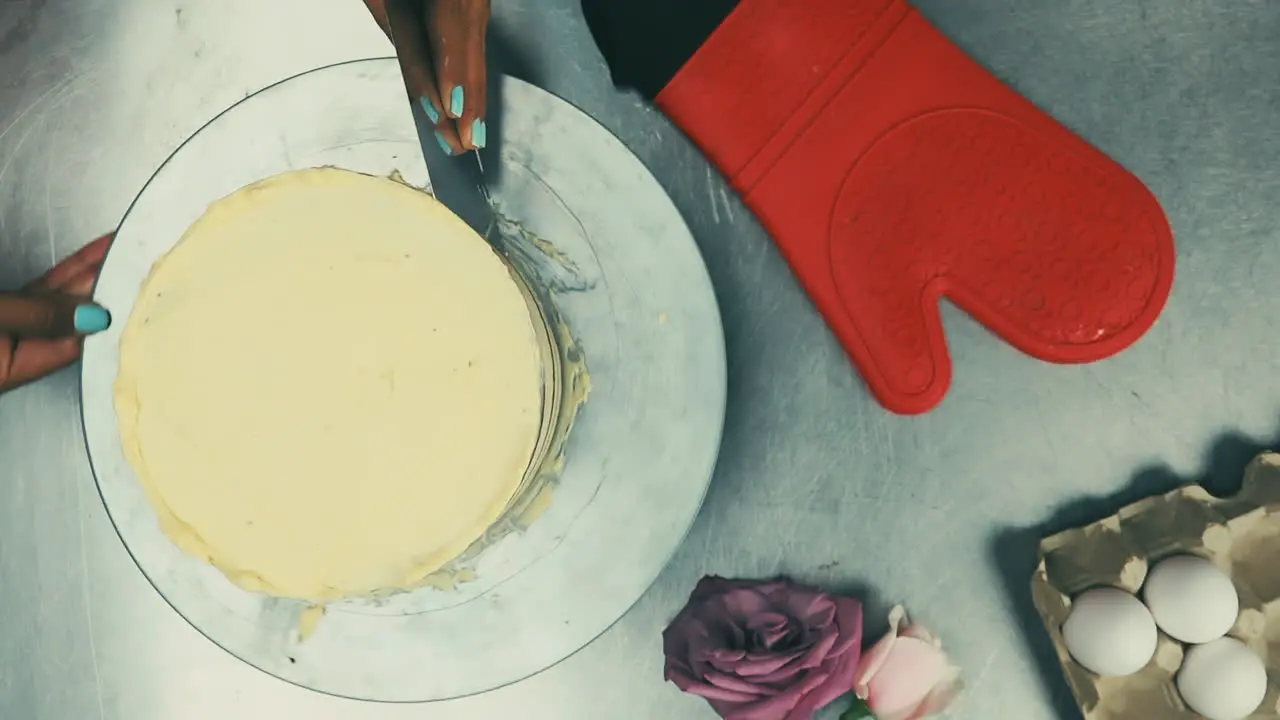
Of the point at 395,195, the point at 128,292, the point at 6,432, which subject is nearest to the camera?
the point at 395,195

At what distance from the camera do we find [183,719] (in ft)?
1.74

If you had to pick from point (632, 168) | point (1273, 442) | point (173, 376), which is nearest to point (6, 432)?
point (173, 376)

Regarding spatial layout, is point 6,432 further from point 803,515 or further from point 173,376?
point 803,515

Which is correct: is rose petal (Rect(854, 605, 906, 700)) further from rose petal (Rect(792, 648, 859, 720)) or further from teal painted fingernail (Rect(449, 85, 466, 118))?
teal painted fingernail (Rect(449, 85, 466, 118))

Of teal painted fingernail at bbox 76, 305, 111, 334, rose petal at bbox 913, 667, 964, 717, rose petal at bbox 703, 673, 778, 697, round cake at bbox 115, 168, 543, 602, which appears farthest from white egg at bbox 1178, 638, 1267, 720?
teal painted fingernail at bbox 76, 305, 111, 334

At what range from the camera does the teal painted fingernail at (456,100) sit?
1.24 ft

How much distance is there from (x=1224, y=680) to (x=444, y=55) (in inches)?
18.4

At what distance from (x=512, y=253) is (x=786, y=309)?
0.18 metres

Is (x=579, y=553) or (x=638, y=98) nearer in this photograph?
(x=579, y=553)

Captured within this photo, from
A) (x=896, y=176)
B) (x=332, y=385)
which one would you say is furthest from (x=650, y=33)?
(x=332, y=385)

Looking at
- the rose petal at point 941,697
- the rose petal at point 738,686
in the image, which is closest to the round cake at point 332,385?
the rose petal at point 738,686

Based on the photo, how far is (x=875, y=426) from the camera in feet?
1.72

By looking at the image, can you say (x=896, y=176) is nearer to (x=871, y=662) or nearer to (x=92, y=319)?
(x=871, y=662)

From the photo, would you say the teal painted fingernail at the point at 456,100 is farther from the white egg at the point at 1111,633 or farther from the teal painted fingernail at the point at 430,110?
the white egg at the point at 1111,633
